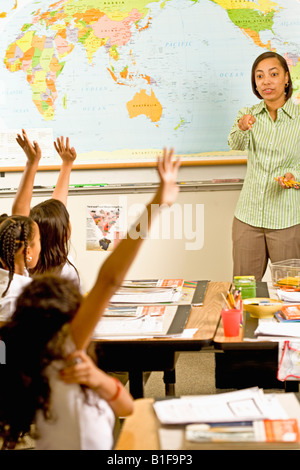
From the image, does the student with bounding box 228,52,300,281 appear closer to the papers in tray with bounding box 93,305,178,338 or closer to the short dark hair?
the short dark hair

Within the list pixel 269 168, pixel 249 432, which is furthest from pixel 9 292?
pixel 269 168

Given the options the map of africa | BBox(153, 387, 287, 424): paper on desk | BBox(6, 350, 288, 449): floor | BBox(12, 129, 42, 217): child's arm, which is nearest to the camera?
BBox(153, 387, 287, 424): paper on desk

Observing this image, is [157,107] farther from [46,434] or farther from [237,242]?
[46,434]

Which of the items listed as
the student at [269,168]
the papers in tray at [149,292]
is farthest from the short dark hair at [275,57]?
the papers in tray at [149,292]

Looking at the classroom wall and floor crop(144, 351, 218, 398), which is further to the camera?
the classroom wall

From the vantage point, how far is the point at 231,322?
5.77 feet

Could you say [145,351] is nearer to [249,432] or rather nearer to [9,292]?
[9,292]

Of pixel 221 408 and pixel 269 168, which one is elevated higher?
pixel 269 168

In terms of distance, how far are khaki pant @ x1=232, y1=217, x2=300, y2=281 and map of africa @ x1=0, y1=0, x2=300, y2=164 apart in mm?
580

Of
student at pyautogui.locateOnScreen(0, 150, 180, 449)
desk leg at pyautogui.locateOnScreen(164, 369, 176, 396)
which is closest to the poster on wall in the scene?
desk leg at pyautogui.locateOnScreen(164, 369, 176, 396)

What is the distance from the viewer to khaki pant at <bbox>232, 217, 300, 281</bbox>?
3332 mm

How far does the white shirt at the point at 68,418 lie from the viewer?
1.09m

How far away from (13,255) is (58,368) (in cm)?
89

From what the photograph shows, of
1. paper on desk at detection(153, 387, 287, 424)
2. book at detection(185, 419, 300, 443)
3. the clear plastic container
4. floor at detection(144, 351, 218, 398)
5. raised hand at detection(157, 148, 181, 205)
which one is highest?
raised hand at detection(157, 148, 181, 205)
